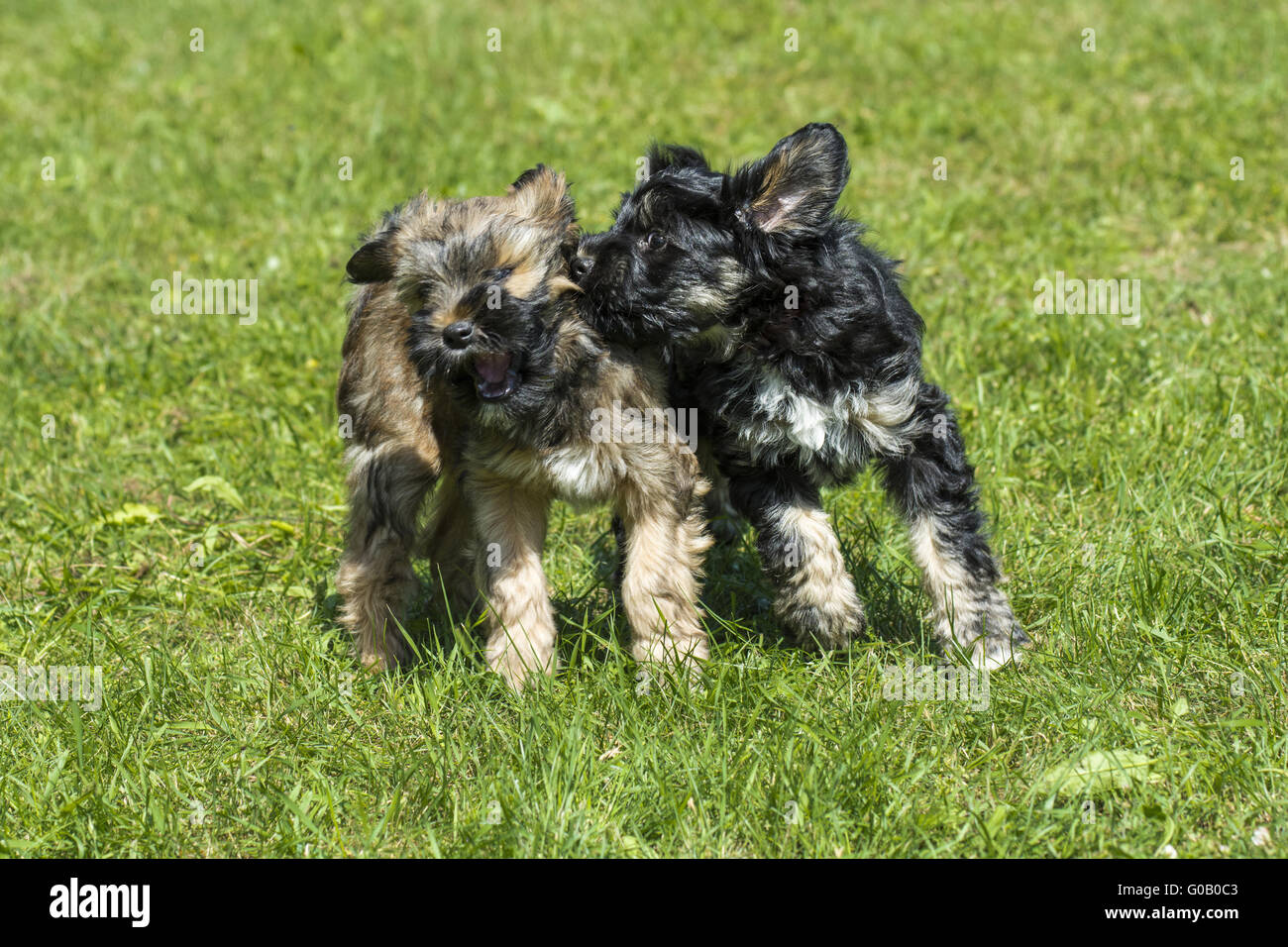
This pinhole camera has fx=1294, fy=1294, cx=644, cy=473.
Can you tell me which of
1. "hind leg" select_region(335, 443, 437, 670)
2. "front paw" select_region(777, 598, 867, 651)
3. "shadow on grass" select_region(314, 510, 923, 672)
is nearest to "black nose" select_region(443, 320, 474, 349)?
"hind leg" select_region(335, 443, 437, 670)

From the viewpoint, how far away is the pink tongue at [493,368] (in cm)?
397

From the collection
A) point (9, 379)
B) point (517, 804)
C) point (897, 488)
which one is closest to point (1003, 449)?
point (897, 488)

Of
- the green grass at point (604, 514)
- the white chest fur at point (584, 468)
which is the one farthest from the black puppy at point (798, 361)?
the white chest fur at point (584, 468)

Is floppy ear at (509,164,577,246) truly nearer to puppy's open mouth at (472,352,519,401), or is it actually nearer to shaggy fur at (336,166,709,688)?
shaggy fur at (336,166,709,688)

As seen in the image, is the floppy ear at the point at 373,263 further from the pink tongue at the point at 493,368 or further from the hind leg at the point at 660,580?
the hind leg at the point at 660,580

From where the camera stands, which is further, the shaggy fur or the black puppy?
the black puppy

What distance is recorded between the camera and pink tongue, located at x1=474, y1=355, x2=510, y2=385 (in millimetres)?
3973

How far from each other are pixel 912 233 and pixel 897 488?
140 inches

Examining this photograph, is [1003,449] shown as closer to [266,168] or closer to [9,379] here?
[9,379]

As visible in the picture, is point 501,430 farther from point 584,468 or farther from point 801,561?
point 801,561

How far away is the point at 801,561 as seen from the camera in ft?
14.5

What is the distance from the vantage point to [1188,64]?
9.27 m

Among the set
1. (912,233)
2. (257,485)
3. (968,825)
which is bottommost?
(968,825)

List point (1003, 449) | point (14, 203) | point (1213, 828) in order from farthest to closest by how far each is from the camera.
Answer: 1. point (14, 203)
2. point (1003, 449)
3. point (1213, 828)
